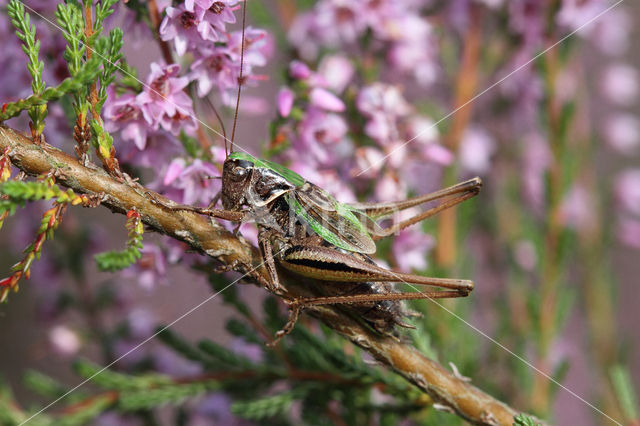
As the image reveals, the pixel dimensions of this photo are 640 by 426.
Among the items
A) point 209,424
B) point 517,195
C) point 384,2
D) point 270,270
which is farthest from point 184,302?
point 270,270

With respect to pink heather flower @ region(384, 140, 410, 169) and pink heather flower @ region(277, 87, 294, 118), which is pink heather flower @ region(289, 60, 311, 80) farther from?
pink heather flower @ region(384, 140, 410, 169)

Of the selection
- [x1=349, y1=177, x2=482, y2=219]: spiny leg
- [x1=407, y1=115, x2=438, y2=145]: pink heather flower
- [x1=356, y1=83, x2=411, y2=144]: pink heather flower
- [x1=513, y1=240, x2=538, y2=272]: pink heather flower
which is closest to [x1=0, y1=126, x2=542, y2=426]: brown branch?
[x1=349, y1=177, x2=482, y2=219]: spiny leg

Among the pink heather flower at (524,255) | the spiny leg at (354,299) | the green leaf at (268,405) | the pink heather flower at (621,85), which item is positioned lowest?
the green leaf at (268,405)

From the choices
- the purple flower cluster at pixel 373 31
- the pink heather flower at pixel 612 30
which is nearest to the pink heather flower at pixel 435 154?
the purple flower cluster at pixel 373 31

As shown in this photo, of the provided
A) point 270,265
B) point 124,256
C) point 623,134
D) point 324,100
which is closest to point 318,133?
point 324,100

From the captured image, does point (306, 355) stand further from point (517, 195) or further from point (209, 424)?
point (517, 195)

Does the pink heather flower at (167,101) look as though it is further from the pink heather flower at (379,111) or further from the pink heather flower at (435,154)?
the pink heather flower at (435,154)
